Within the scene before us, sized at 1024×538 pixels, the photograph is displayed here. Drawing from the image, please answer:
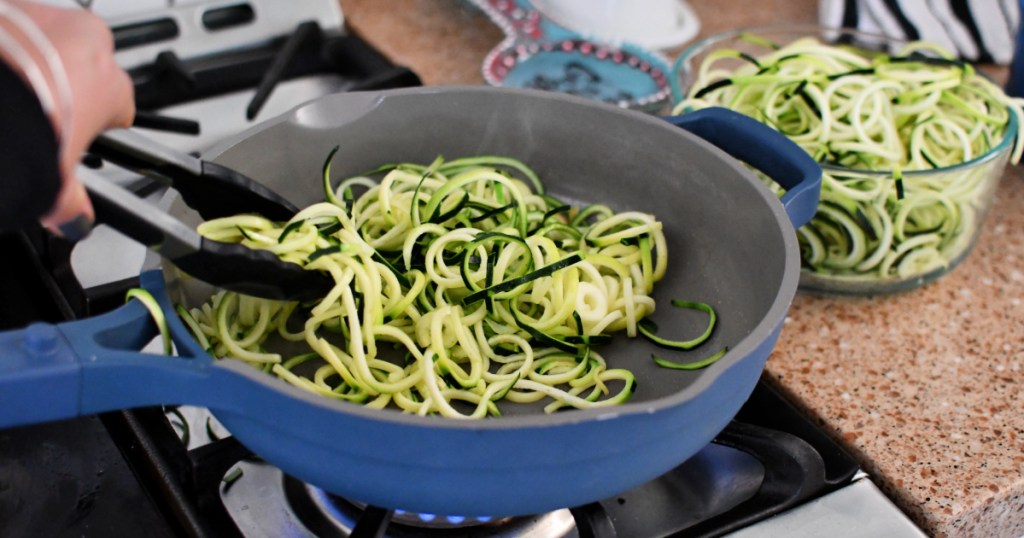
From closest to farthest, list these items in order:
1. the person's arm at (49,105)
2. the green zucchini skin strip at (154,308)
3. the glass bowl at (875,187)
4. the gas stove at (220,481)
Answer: the person's arm at (49,105) < the green zucchini skin strip at (154,308) < the gas stove at (220,481) < the glass bowl at (875,187)

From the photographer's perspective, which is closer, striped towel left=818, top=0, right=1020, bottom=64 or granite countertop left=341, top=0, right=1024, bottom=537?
granite countertop left=341, top=0, right=1024, bottom=537

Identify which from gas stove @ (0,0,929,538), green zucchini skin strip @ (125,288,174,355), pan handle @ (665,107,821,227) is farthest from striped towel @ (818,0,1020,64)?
green zucchini skin strip @ (125,288,174,355)

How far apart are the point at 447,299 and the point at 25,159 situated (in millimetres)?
376

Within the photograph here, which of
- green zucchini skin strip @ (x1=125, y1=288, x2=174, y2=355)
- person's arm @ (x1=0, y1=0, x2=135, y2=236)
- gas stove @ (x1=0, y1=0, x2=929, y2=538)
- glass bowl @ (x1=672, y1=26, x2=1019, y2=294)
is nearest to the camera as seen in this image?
person's arm @ (x1=0, y1=0, x2=135, y2=236)

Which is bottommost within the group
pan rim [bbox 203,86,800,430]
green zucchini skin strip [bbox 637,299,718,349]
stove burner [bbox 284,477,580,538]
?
stove burner [bbox 284,477,580,538]

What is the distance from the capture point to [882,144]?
972mm

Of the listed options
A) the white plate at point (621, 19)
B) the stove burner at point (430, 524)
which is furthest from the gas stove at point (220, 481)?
the white plate at point (621, 19)

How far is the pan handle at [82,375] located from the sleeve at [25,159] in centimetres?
7

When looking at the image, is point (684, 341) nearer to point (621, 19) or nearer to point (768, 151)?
point (768, 151)

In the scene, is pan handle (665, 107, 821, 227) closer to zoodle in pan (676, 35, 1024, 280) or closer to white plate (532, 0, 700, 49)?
zoodle in pan (676, 35, 1024, 280)

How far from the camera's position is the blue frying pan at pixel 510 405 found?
1.78 ft

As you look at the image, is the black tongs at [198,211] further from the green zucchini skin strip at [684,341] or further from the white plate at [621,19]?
the white plate at [621,19]

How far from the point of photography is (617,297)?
0.84 metres

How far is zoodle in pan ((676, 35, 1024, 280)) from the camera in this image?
936 millimetres
